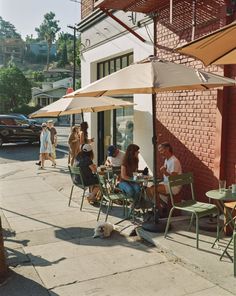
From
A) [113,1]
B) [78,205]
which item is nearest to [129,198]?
[78,205]

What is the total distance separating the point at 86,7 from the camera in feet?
41.9

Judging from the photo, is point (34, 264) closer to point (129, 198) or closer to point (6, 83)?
point (129, 198)

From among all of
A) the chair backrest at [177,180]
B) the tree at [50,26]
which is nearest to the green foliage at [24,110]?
the chair backrest at [177,180]

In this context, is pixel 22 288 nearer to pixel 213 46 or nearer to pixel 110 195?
pixel 110 195

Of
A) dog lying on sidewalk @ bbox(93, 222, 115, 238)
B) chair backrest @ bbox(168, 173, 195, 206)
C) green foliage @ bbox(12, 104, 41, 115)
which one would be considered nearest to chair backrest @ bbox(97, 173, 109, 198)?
dog lying on sidewalk @ bbox(93, 222, 115, 238)

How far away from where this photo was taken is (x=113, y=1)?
26.0 ft

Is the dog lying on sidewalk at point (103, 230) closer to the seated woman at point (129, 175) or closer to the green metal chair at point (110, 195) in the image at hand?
the green metal chair at point (110, 195)

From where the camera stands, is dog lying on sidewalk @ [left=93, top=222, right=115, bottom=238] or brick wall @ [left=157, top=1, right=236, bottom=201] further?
brick wall @ [left=157, top=1, right=236, bottom=201]

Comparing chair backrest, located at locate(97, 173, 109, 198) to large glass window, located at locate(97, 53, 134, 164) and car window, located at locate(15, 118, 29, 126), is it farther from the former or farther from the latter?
car window, located at locate(15, 118, 29, 126)

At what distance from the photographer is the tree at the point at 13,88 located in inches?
2200

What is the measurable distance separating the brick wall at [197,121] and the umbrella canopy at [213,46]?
1899mm

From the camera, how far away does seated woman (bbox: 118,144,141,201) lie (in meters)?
7.03

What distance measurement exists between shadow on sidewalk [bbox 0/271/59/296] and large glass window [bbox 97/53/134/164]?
620 centimetres

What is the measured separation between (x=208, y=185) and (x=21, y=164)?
9.99 metres
